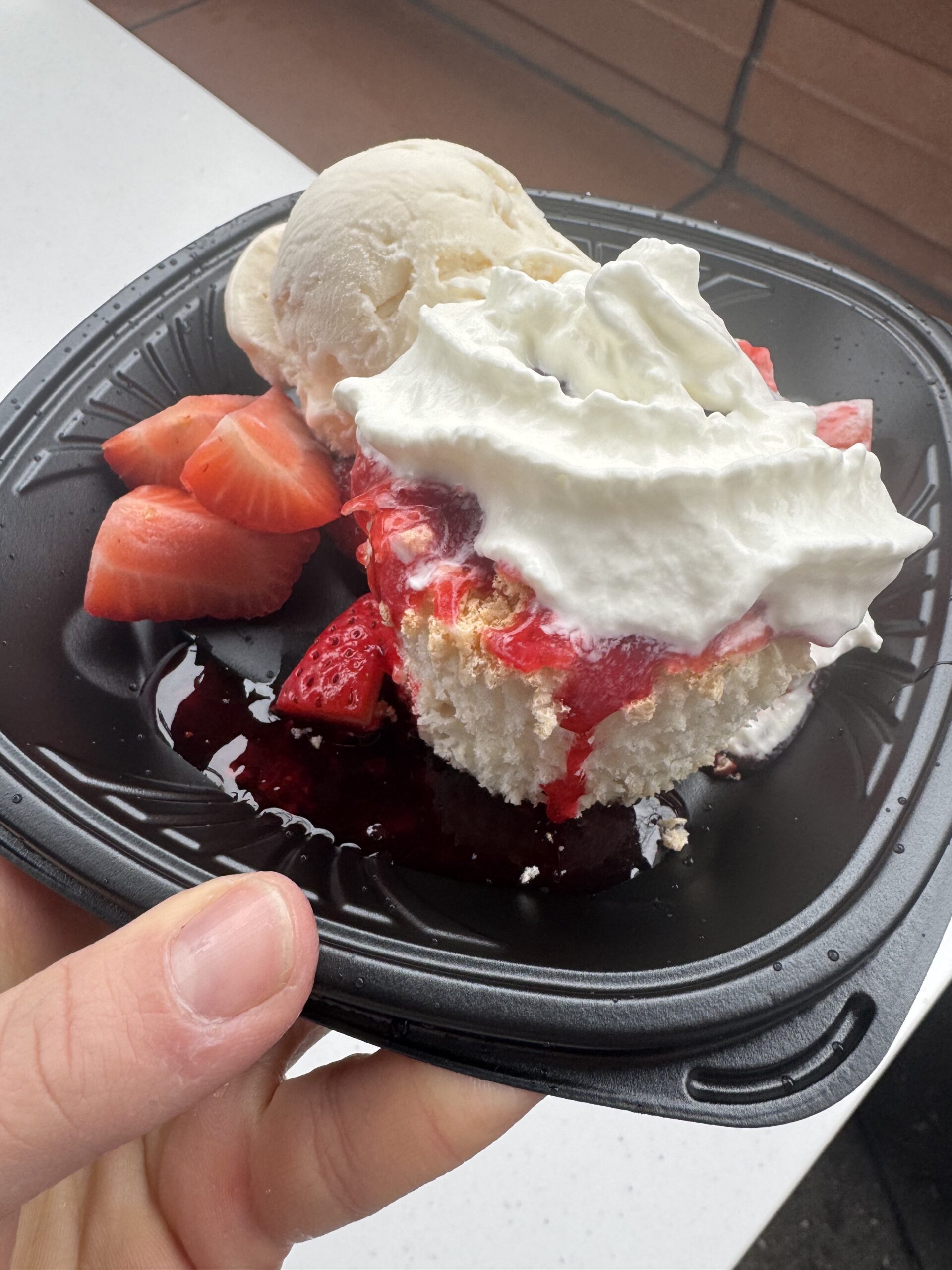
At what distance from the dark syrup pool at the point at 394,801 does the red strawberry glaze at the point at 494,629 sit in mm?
57

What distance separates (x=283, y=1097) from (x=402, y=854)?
1.07 feet

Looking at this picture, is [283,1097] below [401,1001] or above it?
below

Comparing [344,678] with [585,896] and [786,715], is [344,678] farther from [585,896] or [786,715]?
[786,715]

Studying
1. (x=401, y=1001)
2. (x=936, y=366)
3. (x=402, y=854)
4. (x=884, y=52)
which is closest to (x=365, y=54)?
(x=884, y=52)

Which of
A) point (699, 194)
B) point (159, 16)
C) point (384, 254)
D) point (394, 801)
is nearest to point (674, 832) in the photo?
point (394, 801)

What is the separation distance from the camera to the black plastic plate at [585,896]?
0.94 meters

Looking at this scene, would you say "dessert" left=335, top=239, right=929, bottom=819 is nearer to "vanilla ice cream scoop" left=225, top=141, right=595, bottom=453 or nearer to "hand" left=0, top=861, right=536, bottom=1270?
"vanilla ice cream scoop" left=225, top=141, right=595, bottom=453

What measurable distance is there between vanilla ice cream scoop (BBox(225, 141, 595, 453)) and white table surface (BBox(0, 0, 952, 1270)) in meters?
0.90

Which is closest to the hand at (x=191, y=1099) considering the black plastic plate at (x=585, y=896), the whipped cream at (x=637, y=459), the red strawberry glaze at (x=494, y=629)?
the black plastic plate at (x=585, y=896)

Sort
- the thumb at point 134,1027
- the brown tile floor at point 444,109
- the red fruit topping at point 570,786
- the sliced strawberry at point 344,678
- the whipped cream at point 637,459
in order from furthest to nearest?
the brown tile floor at point 444,109
the sliced strawberry at point 344,678
the red fruit topping at point 570,786
the whipped cream at point 637,459
the thumb at point 134,1027

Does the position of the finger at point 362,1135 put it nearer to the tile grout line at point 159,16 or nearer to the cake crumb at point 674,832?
the cake crumb at point 674,832

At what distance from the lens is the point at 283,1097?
1.14 m

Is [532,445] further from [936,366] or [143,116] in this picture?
[143,116]

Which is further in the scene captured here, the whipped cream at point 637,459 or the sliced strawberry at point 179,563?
the sliced strawberry at point 179,563
